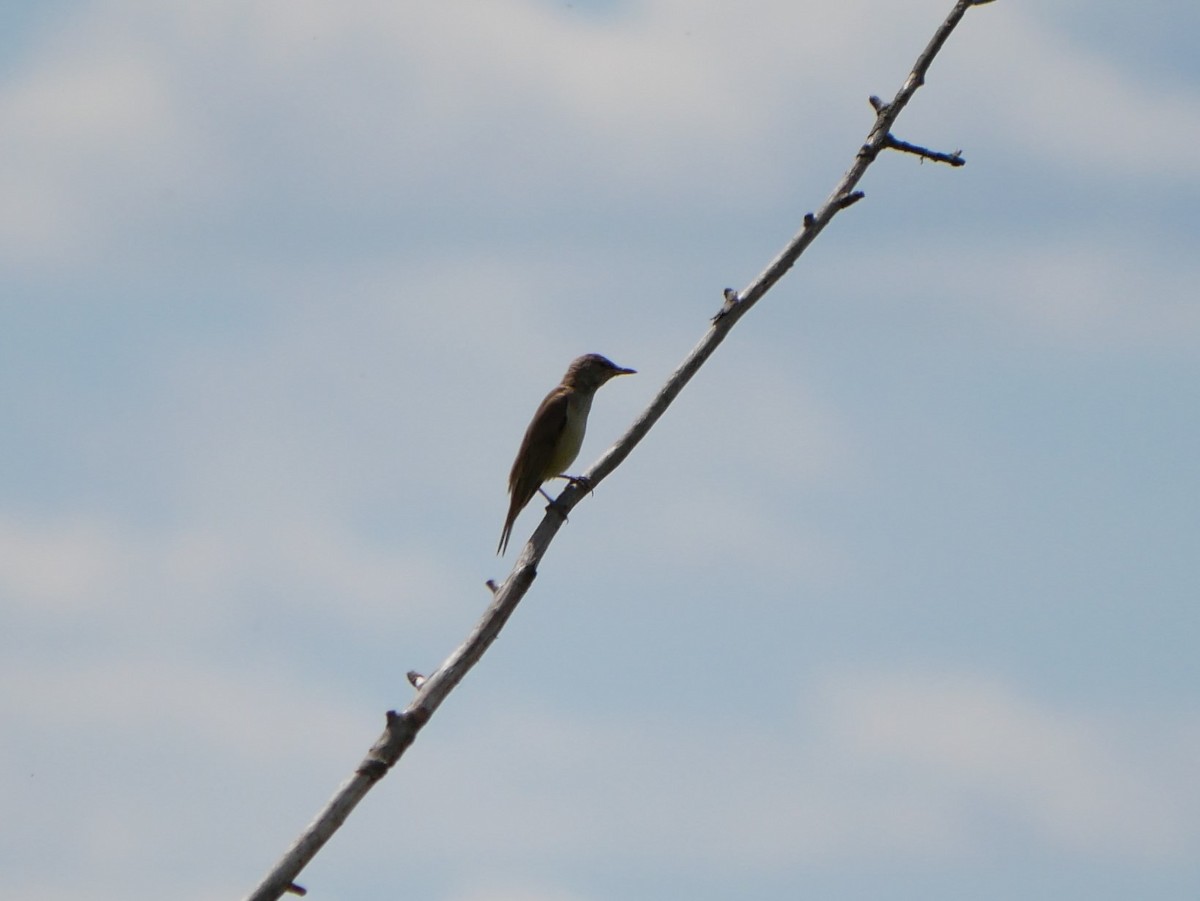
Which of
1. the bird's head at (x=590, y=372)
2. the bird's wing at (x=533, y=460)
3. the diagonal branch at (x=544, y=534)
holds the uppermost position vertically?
the bird's head at (x=590, y=372)

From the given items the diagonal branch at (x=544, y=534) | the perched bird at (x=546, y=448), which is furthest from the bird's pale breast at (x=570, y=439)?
the diagonal branch at (x=544, y=534)

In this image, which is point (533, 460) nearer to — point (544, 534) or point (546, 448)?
point (546, 448)

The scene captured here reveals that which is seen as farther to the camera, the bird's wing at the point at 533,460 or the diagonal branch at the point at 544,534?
the bird's wing at the point at 533,460

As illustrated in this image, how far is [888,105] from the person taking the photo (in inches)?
344

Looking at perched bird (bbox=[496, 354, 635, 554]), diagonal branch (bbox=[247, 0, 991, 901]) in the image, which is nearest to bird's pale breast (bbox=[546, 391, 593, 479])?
perched bird (bbox=[496, 354, 635, 554])

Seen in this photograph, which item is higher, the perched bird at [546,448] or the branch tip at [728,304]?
the perched bird at [546,448]

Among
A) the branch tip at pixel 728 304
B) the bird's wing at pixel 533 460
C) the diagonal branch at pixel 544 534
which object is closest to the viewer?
the diagonal branch at pixel 544 534

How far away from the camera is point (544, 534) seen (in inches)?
295

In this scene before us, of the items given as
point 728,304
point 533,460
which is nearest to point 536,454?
point 533,460

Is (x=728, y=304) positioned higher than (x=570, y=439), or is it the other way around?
(x=570, y=439)

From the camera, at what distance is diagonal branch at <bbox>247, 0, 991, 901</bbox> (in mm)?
6059

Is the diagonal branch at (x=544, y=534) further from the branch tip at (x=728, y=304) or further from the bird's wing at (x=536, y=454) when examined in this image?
the bird's wing at (x=536, y=454)

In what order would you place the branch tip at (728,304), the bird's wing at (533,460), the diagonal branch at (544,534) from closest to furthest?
the diagonal branch at (544,534) < the branch tip at (728,304) < the bird's wing at (533,460)

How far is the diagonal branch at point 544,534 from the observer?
606 centimetres
